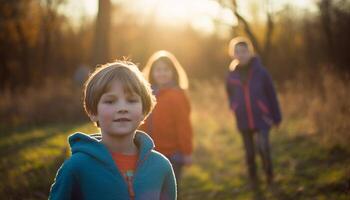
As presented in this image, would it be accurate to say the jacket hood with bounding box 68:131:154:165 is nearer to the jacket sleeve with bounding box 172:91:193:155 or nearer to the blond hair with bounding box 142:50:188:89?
the jacket sleeve with bounding box 172:91:193:155

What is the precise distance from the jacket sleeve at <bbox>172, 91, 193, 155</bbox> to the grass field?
1.74 m

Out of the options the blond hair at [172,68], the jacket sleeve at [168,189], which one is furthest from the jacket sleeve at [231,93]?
the jacket sleeve at [168,189]

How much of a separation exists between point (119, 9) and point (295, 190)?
1255 inches

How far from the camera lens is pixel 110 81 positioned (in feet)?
9.45

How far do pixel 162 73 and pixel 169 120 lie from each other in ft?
1.58

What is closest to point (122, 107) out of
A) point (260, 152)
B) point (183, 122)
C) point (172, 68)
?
point (183, 122)

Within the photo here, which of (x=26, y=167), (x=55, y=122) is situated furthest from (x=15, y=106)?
(x=26, y=167)

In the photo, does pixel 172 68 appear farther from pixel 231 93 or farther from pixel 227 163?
pixel 227 163

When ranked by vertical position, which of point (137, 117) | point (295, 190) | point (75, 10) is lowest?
point (295, 190)

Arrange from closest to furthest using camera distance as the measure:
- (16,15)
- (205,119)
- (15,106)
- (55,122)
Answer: (205,119), (55,122), (15,106), (16,15)

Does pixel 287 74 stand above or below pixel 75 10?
below

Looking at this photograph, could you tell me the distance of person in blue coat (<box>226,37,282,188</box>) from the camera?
317 inches

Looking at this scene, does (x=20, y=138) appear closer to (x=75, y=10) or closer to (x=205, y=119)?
(x=205, y=119)

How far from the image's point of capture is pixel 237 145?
12.6 metres
